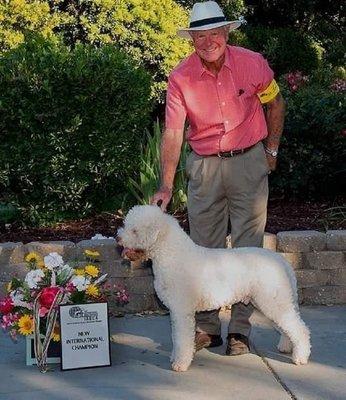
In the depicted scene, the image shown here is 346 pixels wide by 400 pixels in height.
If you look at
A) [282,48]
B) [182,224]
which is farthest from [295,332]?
[282,48]

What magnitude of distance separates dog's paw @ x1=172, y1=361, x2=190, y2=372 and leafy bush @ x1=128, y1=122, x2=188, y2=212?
2.61 m

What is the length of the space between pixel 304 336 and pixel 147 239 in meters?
1.17

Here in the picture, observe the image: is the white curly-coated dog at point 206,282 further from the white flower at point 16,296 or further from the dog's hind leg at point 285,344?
the white flower at point 16,296

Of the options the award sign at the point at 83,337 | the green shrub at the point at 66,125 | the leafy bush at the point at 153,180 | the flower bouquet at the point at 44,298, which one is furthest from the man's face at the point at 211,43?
the leafy bush at the point at 153,180

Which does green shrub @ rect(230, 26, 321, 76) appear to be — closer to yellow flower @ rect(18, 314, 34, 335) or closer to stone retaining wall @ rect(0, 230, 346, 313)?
stone retaining wall @ rect(0, 230, 346, 313)

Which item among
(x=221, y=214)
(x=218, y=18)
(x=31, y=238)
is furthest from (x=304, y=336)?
(x=31, y=238)

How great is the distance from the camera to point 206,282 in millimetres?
5109

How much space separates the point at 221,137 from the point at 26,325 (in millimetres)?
1685

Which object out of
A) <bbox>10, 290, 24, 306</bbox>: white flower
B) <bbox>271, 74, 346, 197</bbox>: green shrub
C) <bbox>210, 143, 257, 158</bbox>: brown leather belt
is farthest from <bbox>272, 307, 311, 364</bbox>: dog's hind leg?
<bbox>271, 74, 346, 197</bbox>: green shrub

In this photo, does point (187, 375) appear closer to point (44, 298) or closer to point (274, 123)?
point (44, 298)

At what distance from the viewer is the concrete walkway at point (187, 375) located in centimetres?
483

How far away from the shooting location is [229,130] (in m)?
5.38

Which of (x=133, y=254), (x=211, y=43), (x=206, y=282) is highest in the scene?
(x=211, y=43)

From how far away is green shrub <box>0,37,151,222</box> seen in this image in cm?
741
